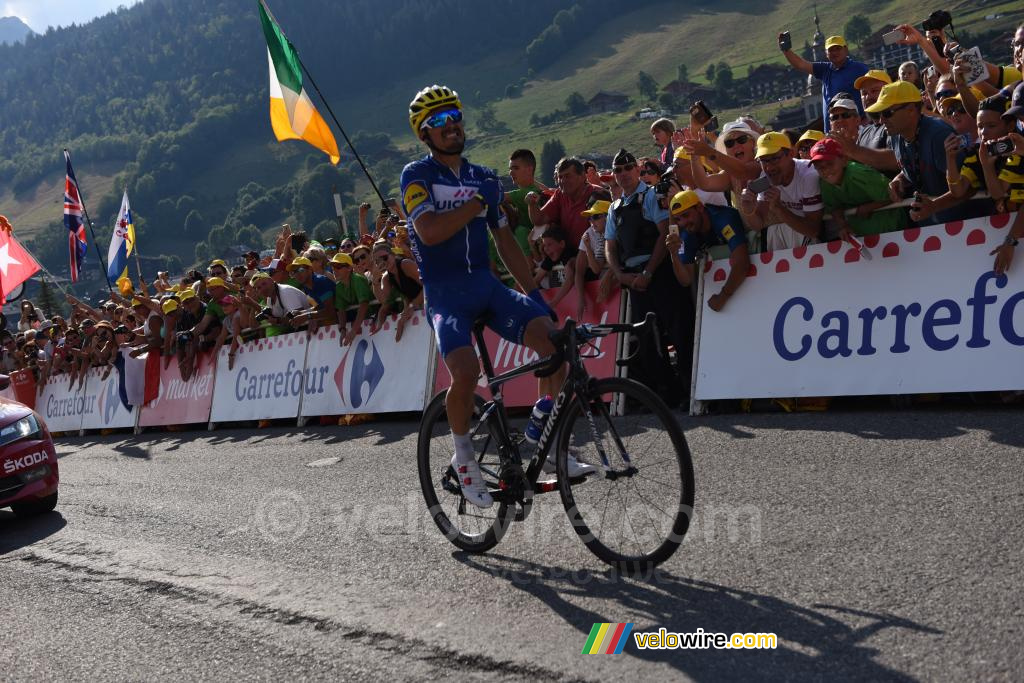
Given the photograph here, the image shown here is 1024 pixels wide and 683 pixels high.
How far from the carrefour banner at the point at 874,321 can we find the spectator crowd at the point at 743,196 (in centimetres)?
18

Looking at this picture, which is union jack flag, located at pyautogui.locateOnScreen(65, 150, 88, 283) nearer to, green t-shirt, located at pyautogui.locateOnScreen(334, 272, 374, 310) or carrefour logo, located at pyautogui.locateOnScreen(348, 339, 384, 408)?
green t-shirt, located at pyautogui.locateOnScreen(334, 272, 374, 310)

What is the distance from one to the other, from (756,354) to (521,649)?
497 centimetres

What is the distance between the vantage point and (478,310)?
5406 millimetres

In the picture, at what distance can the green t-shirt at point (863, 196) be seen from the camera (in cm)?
803

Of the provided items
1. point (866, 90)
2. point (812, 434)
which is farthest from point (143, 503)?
point (866, 90)

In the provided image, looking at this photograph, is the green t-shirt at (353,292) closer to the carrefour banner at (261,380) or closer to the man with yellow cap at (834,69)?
the carrefour banner at (261,380)

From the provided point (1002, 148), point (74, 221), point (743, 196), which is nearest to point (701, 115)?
point (743, 196)

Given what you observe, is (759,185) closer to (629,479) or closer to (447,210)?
(447,210)

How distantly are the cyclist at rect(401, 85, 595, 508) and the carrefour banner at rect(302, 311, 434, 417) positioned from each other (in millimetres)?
6170

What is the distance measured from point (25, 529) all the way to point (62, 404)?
13405mm

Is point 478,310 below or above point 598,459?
above

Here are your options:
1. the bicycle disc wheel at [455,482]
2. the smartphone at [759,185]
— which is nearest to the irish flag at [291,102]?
the smartphone at [759,185]

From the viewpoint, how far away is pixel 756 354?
8.46 metres

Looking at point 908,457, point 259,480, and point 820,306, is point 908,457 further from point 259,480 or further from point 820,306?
point 259,480
